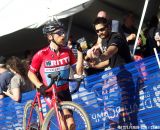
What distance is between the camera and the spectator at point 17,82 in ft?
25.0

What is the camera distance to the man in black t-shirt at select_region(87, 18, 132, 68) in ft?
19.3

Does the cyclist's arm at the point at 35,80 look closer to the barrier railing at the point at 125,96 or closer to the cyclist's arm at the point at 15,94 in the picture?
the barrier railing at the point at 125,96

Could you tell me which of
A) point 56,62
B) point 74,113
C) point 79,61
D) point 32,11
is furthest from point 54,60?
point 32,11

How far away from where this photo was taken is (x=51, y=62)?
5.70 metres

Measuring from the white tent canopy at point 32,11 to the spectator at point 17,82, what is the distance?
3.39ft

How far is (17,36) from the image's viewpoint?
10961 millimetres

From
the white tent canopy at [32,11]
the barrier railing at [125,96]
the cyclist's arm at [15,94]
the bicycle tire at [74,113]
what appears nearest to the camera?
the bicycle tire at [74,113]

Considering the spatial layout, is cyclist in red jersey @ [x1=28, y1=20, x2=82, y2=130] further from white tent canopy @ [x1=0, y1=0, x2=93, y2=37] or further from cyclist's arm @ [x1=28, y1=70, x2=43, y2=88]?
white tent canopy @ [x1=0, y1=0, x2=93, y2=37]

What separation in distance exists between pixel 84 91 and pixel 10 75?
6.37 feet

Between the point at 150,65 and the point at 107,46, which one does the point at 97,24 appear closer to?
the point at 107,46

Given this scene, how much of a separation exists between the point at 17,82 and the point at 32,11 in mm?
1769

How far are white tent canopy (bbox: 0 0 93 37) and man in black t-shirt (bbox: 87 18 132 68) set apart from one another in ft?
5.71

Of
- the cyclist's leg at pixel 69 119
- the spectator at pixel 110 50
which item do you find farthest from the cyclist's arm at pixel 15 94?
the cyclist's leg at pixel 69 119

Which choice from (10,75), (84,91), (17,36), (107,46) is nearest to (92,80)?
(84,91)
